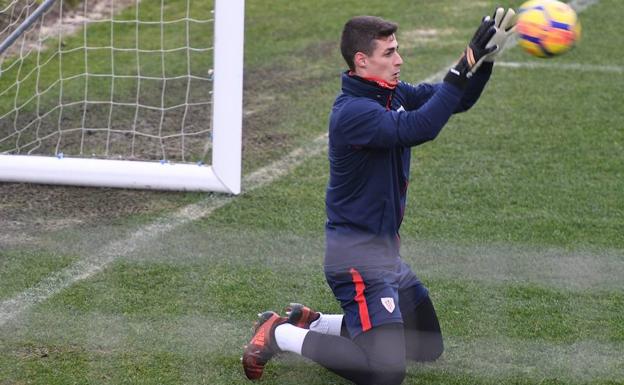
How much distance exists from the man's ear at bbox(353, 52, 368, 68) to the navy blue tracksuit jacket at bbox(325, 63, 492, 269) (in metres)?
0.06

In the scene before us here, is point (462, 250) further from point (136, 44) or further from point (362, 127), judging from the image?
point (136, 44)

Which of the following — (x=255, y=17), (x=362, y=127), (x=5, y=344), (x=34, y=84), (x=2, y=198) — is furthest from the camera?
(x=255, y=17)

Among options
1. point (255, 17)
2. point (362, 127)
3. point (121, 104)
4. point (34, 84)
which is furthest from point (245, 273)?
point (255, 17)

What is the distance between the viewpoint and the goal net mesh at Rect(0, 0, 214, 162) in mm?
7699

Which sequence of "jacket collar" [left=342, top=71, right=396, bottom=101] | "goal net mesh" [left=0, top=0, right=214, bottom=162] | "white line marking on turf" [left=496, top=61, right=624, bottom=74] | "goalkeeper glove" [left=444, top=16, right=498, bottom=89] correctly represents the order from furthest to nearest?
"white line marking on turf" [left=496, top=61, right=624, bottom=74]
"goal net mesh" [left=0, top=0, right=214, bottom=162]
"jacket collar" [left=342, top=71, right=396, bottom=101]
"goalkeeper glove" [left=444, top=16, right=498, bottom=89]

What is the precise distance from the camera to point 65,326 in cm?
519

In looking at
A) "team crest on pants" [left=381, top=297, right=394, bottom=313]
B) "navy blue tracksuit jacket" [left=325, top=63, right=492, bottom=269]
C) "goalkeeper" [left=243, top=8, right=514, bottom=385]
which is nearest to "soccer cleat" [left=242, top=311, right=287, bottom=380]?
"goalkeeper" [left=243, top=8, right=514, bottom=385]

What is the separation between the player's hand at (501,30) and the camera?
4345mm

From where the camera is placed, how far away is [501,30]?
4367 millimetres

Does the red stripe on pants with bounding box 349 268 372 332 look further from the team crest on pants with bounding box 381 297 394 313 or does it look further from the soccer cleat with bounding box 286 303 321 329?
the soccer cleat with bounding box 286 303 321 329

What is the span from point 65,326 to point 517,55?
5.76 m

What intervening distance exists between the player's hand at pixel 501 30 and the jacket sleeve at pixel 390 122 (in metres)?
0.23

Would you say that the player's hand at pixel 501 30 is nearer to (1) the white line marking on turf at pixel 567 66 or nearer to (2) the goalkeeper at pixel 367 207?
(2) the goalkeeper at pixel 367 207

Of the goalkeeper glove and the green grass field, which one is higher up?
the goalkeeper glove
